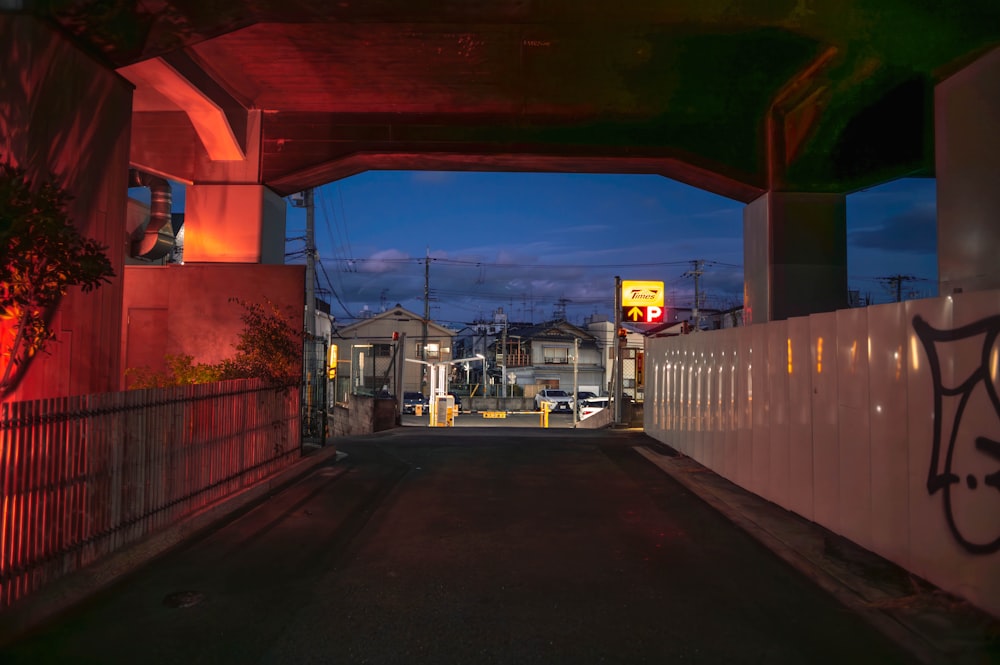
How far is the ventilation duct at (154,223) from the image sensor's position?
62.1ft

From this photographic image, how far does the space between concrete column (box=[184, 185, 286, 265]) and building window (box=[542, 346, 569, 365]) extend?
5405 centimetres

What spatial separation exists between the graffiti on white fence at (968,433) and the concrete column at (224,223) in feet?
41.6

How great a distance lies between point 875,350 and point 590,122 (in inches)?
370

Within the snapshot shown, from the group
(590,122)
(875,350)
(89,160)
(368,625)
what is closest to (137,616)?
(368,625)

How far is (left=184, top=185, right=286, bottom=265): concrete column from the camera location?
14984 mm

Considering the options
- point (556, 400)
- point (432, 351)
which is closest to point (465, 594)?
point (556, 400)

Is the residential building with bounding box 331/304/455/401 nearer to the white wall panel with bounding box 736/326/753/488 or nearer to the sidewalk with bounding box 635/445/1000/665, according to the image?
the white wall panel with bounding box 736/326/753/488

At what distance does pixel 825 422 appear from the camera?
7.77 metres

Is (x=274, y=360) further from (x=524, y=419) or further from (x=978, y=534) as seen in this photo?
(x=524, y=419)

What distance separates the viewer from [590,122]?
14.9 metres

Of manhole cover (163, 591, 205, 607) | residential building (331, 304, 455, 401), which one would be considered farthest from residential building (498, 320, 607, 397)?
manhole cover (163, 591, 205, 607)

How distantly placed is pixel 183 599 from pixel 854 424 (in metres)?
6.24

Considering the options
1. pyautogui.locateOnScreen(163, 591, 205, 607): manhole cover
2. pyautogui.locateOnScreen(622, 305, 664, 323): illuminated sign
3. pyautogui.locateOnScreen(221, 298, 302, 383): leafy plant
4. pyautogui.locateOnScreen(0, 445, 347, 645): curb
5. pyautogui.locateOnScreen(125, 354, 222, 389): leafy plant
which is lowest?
pyautogui.locateOnScreen(163, 591, 205, 607): manhole cover

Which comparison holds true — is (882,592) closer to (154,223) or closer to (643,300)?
(154,223)
